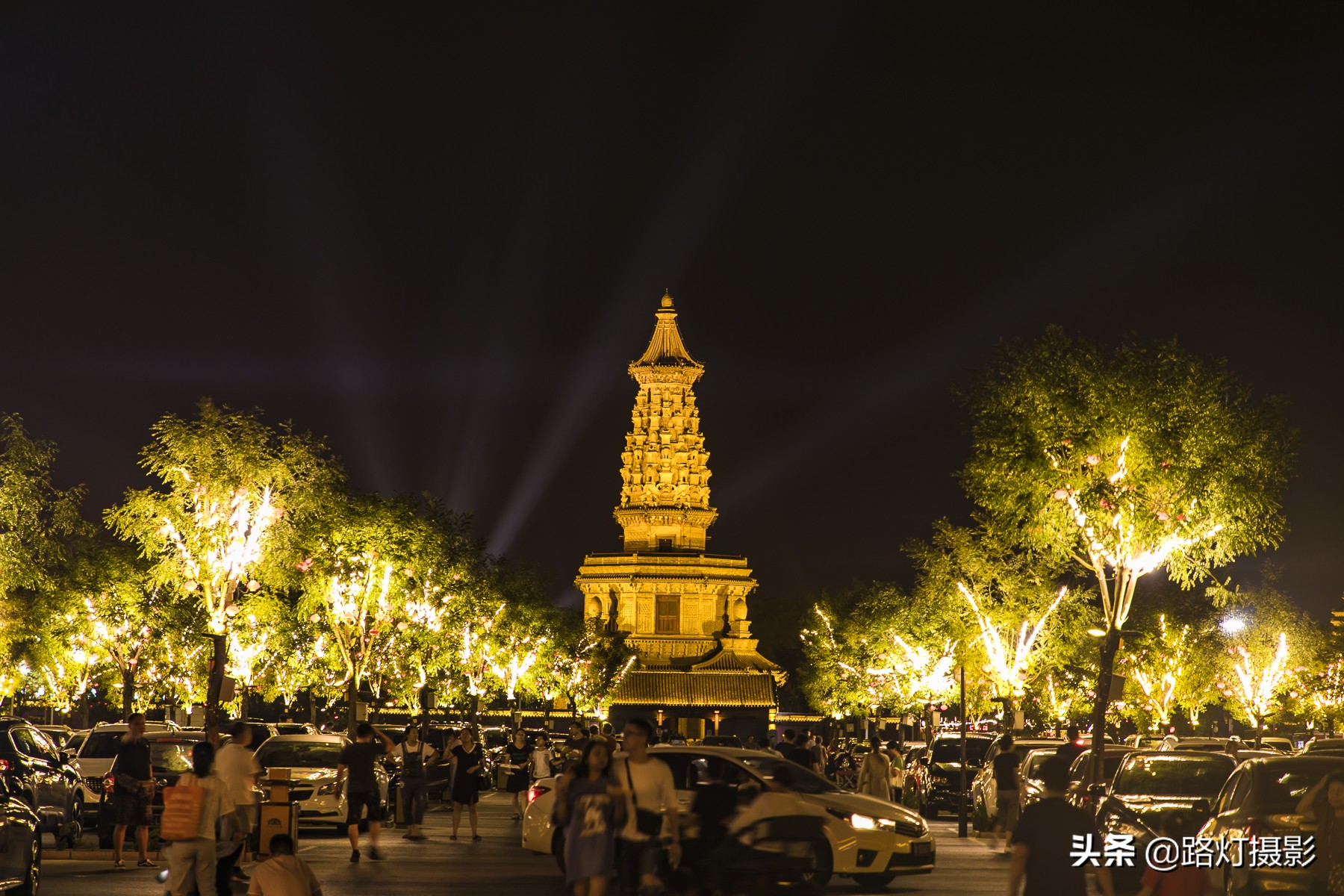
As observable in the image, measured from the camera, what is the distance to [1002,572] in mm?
61094

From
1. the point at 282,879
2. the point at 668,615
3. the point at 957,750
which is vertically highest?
the point at 668,615

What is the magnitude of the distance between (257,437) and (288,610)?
9074mm

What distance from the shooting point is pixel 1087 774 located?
98.6ft

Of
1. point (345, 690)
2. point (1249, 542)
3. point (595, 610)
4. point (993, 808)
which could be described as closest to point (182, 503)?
point (345, 690)

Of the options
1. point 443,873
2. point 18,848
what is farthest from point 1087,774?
point 18,848

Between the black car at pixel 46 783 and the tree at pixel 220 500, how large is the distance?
18.9 meters

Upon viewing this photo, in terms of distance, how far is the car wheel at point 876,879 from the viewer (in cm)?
2106

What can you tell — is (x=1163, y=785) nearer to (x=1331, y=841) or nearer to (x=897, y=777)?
(x=1331, y=841)

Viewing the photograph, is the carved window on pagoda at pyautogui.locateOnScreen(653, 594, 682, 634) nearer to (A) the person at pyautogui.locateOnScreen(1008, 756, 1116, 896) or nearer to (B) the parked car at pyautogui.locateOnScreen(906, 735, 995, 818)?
(B) the parked car at pyautogui.locateOnScreen(906, 735, 995, 818)

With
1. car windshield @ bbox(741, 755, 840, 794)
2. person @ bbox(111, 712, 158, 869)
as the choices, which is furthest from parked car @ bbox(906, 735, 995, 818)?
person @ bbox(111, 712, 158, 869)

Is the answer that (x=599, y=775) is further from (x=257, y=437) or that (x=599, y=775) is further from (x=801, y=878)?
(x=257, y=437)

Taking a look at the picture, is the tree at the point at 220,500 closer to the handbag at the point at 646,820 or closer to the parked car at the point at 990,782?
the parked car at the point at 990,782

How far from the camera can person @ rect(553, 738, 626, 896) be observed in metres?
14.4

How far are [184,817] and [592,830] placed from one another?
12.6ft
